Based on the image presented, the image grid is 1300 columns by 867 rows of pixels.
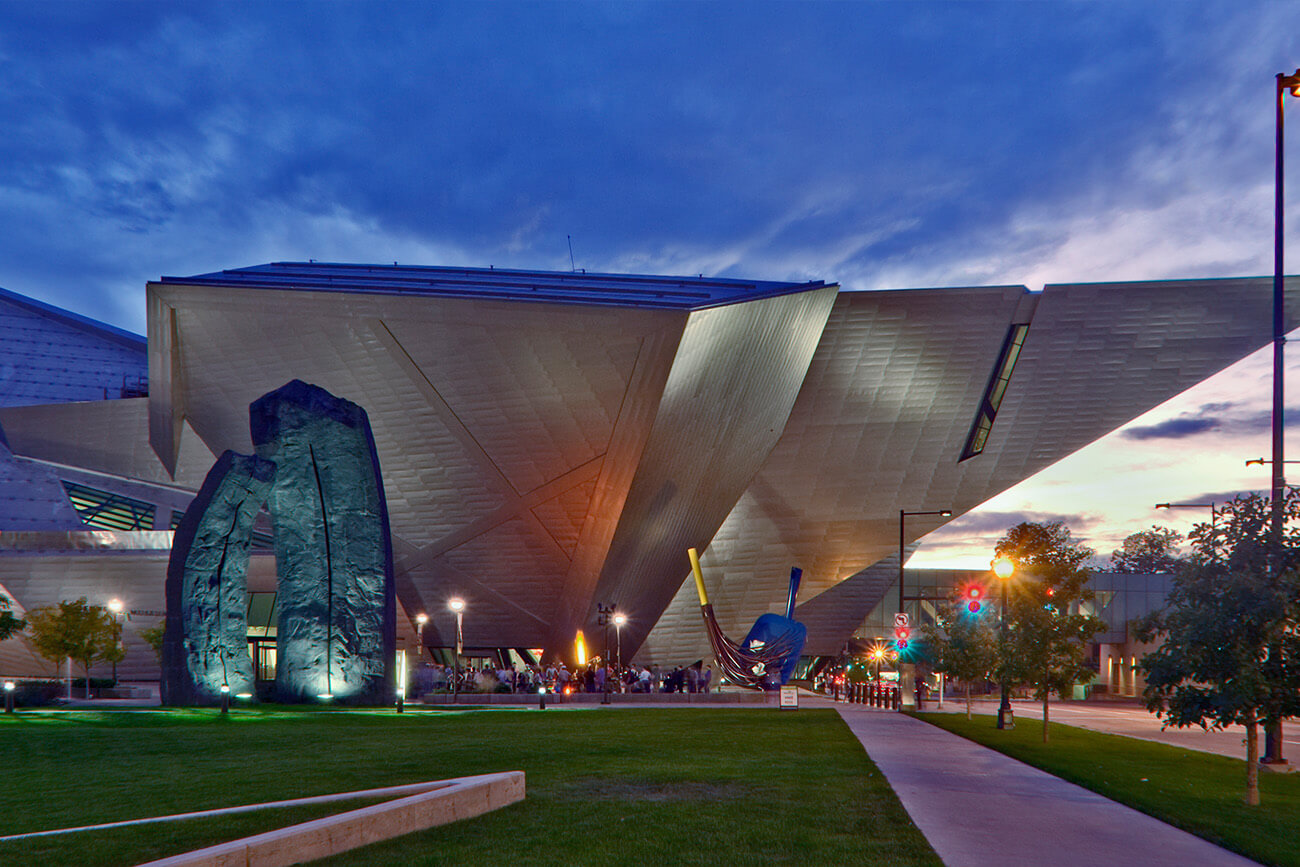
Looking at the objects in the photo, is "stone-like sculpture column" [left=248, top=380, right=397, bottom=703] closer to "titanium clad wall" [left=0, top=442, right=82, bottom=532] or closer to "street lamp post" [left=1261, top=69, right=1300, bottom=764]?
"street lamp post" [left=1261, top=69, right=1300, bottom=764]

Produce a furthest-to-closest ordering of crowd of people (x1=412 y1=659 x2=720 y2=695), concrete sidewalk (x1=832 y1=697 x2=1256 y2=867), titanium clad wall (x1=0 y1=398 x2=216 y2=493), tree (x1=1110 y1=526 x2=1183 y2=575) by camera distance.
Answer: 1. tree (x1=1110 y1=526 x2=1183 y2=575)
2. titanium clad wall (x1=0 y1=398 x2=216 y2=493)
3. crowd of people (x1=412 y1=659 x2=720 y2=695)
4. concrete sidewalk (x1=832 y1=697 x2=1256 y2=867)

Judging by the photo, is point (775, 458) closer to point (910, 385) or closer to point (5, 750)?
point (910, 385)

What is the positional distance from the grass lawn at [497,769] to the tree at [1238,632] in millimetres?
3608

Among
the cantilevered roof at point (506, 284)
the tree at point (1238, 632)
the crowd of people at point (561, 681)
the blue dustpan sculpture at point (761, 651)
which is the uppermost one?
the cantilevered roof at point (506, 284)

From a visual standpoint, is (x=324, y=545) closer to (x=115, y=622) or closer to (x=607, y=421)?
(x=607, y=421)

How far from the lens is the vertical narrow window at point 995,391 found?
35.2m

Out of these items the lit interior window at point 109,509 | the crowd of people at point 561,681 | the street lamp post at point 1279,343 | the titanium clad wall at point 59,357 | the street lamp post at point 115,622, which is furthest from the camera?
the titanium clad wall at point 59,357

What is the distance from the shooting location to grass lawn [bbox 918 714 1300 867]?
29.9 ft

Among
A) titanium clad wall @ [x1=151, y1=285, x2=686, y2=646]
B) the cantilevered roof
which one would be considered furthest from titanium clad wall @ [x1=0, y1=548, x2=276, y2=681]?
the cantilevered roof

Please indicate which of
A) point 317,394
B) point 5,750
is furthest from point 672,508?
point 5,750

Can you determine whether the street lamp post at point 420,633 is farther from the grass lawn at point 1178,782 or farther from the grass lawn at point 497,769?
the grass lawn at point 1178,782

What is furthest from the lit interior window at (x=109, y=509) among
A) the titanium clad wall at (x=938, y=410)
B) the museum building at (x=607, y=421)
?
the titanium clad wall at (x=938, y=410)

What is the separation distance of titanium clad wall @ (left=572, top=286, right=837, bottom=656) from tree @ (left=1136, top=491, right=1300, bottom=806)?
63.7 ft

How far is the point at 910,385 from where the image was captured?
36.8m
